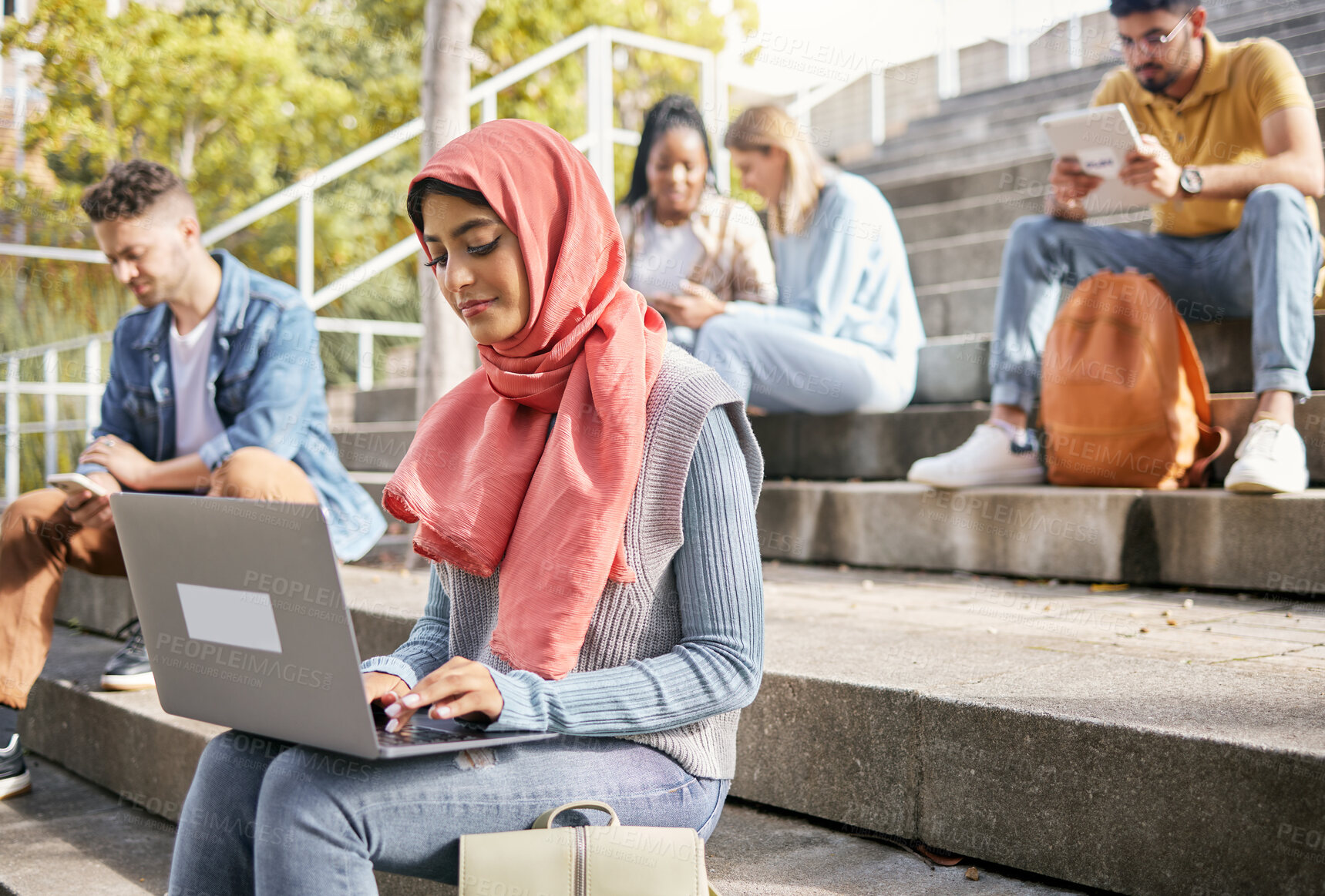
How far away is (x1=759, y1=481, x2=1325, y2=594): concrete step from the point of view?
3.18m

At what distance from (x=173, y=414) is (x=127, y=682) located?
2.88 feet

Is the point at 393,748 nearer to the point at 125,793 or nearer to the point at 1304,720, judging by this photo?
the point at 1304,720

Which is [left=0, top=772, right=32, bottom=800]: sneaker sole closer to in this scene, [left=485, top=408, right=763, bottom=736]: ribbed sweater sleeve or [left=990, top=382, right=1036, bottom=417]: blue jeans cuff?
[left=485, top=408, right=763, bottom=736]: ribbed sweater sleeve

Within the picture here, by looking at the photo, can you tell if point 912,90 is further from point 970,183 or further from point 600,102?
point 600,102

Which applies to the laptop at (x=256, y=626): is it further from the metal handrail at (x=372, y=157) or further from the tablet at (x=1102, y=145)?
the metal handrail at (x=372, y=157)

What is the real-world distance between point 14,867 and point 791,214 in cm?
340

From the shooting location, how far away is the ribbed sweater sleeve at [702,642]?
1562 mm

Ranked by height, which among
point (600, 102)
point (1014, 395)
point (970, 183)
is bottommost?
point (1014, 395)

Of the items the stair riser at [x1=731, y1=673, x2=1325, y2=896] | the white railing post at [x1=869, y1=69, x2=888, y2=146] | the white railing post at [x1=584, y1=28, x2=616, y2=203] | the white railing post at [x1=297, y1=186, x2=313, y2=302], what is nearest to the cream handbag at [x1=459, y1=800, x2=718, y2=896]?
the stair riser at [x1=731, y1=673, x2=1325, y2=896]

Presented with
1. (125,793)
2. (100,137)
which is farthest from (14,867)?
(100,137)

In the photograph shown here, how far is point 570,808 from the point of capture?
1.51 metres

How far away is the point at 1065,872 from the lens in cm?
187

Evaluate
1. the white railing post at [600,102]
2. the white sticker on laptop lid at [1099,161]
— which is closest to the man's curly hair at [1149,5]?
the white sticker on laptop lid at [1099,161]

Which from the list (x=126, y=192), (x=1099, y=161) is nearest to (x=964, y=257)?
(x=1099, y=161)
